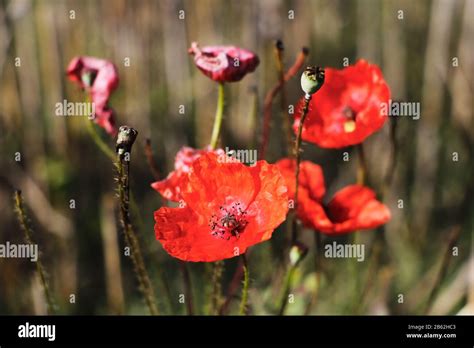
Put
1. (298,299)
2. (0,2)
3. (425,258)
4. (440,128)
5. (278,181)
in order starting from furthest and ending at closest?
(440,128)
(425,258)
(0,2)
(298,299)
(278,181)

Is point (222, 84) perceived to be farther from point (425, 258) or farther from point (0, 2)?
point (425, 258)

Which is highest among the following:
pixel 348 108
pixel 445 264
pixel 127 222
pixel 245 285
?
pixel 348 108

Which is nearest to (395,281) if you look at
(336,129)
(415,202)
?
(415,202)

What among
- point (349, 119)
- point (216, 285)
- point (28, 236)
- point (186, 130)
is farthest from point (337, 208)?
point (186, 130)

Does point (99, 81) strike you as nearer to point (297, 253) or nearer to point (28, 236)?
point (28, 236)

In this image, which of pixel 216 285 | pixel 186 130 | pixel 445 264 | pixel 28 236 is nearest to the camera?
pixel 28 236

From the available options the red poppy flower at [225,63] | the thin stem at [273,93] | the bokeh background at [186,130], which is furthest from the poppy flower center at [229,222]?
the bokeh background at [186,130]
